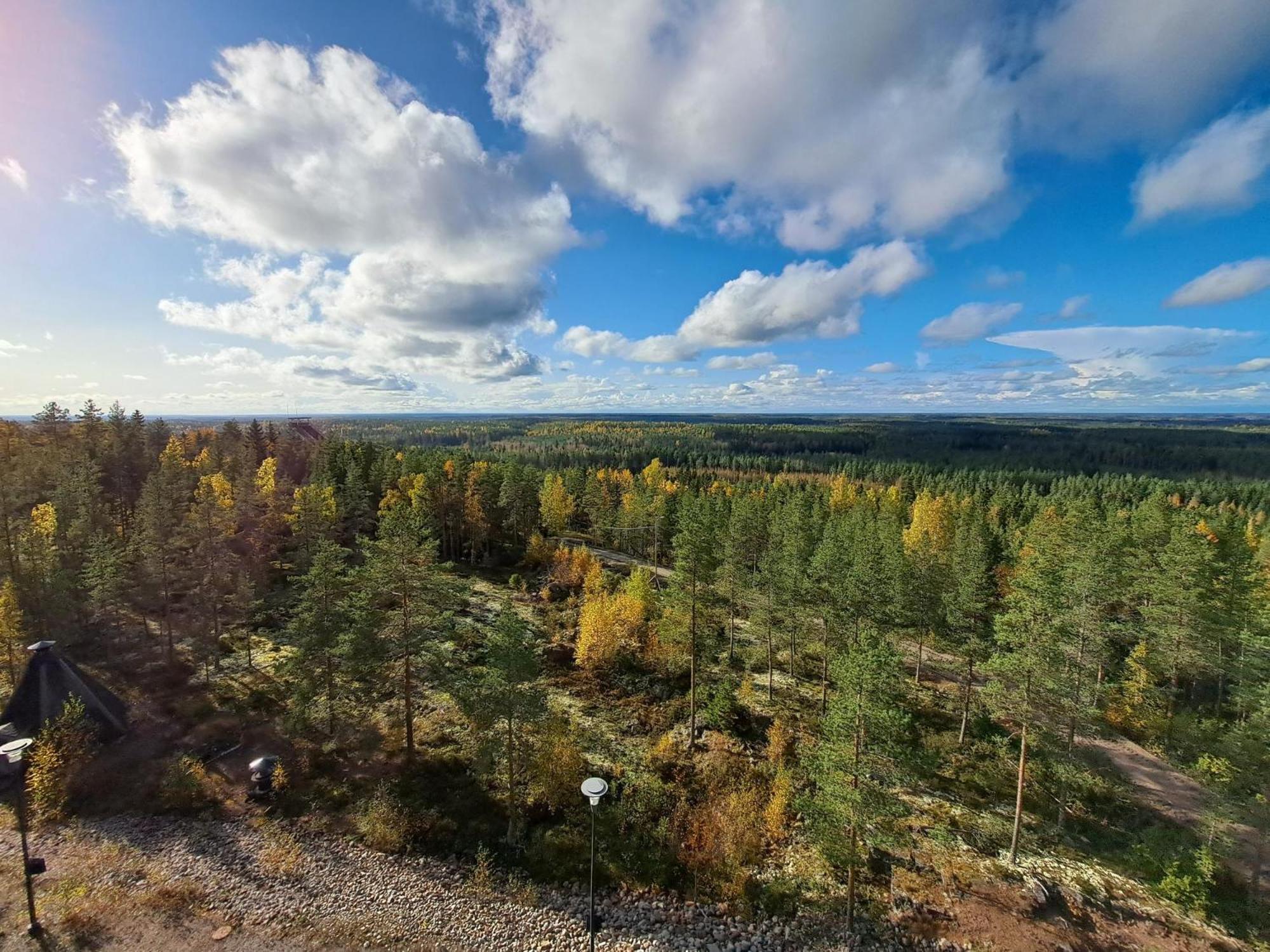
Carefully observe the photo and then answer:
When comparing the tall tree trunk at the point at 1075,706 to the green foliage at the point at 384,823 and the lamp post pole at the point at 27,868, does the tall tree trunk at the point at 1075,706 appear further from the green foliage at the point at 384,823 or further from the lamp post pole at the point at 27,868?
the lamp post pole at the point at 27,868

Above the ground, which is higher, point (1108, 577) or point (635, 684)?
point (1108, 577)

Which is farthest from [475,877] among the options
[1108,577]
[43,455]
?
[43,455]

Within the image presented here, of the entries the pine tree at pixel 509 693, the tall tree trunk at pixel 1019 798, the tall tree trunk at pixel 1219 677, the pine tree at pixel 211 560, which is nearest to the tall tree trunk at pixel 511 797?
the pine tree at pixel 509 693

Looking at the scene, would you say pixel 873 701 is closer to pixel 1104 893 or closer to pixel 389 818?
pixel 1104 893

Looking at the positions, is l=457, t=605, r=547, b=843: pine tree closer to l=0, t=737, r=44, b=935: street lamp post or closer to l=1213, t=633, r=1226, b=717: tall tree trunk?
l=0, t=737, r=44, b=935: street lamp post

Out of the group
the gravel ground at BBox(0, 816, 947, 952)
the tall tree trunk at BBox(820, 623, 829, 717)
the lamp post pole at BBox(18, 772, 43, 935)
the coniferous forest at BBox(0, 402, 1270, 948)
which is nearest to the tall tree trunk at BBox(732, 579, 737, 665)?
the coniferous forest at BBox(0, 402, 1270, 948)

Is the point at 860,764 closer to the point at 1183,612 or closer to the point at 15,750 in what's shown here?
the point at 15,750
